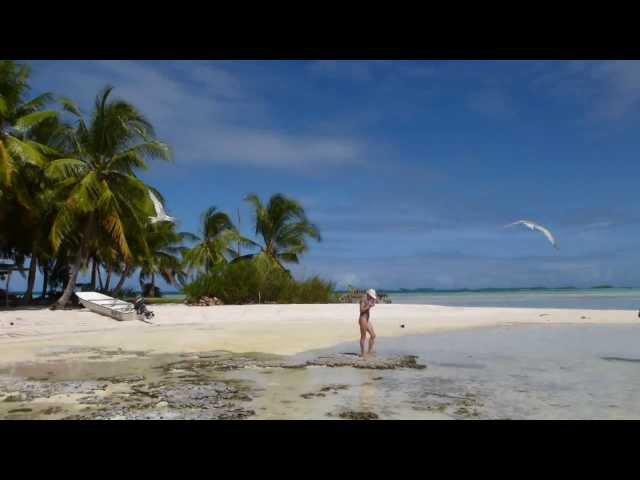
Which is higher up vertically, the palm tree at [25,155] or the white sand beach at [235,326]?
the palm tree at [25,155]

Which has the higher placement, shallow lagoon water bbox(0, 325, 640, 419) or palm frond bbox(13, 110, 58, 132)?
palm frond bbox(13, 110, 58, 132)

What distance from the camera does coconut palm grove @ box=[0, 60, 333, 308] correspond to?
19.5 meters

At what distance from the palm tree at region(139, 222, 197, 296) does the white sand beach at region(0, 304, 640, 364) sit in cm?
1432

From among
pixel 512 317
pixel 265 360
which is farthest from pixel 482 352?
pixel 512 317

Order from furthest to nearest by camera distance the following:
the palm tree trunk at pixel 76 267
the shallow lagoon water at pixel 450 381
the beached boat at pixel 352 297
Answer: the beached boat at pixel 352 297 → the palm tree trunk at pixel 76 267 → the shallow lagoon water at pixel 450 381

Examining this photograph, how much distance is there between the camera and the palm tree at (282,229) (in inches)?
1160

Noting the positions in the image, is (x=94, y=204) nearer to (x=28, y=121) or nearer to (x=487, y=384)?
(x=28, y=121)

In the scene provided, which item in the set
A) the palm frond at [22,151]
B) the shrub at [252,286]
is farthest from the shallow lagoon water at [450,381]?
the shrub at [252,286]

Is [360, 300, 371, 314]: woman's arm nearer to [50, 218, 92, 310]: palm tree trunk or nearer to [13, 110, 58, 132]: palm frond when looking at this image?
[50, 218, 92, 310]: palm tree trunk

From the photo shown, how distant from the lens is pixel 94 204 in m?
19.5


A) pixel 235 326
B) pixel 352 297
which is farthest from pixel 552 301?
pixel 235 326

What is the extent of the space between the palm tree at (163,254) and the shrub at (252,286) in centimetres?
784

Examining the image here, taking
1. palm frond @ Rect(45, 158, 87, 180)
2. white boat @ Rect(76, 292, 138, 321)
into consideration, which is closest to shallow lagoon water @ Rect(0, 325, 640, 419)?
white boat @ Rect(76, 292, 138, 321)

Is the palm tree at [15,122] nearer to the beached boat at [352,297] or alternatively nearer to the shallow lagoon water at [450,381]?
the shallow lagoon water at [450,381]
